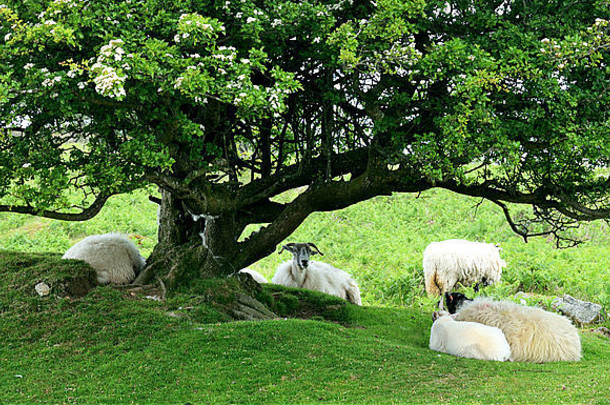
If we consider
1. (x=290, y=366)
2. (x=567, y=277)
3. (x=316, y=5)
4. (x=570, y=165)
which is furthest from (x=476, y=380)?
(x=567, y=277)

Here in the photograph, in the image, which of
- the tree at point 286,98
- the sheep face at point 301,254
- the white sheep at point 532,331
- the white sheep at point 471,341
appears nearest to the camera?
the tree at point 286,98

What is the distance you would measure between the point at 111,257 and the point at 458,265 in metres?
8.95

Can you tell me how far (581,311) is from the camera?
15039mm

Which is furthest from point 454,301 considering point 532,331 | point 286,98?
point 286,98

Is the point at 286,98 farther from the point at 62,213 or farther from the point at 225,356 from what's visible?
the point at 225,356

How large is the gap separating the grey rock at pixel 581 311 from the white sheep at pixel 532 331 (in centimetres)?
494

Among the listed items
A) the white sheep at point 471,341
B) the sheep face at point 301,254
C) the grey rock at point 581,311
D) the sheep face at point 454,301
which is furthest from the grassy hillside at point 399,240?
the white sheep at point 471,341

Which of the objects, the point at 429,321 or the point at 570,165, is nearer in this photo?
the point at 570,165

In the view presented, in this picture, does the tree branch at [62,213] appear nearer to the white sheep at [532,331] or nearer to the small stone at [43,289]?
the small stone at [43,289]

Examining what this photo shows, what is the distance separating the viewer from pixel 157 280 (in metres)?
10.8

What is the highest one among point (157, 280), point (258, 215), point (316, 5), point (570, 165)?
point (316, 5)

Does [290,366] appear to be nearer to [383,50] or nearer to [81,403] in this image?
[81,403]

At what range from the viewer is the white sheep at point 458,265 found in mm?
16672

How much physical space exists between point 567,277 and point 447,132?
460 inches
